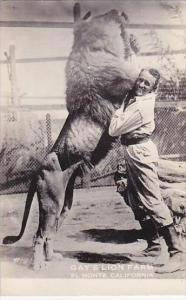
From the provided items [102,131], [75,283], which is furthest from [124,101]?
[75,283]

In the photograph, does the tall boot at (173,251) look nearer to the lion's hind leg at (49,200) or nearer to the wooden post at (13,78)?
the lion's hind leg at (49,200)

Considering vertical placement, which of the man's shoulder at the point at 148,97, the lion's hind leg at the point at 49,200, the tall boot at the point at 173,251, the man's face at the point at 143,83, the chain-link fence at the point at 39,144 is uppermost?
the man's face at the point at 143,83

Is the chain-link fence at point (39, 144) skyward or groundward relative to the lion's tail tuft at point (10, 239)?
skyward

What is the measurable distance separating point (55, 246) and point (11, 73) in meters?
0.30

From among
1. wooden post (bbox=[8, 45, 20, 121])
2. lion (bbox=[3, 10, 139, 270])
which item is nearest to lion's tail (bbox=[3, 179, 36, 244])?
lion (bbox=[3, 10, 139, 270])

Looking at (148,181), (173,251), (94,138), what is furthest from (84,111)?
(173,251)

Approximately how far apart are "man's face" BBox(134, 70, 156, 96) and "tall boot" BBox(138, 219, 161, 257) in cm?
22

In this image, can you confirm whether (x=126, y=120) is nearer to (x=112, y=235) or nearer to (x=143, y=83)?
(x=143, y=83)

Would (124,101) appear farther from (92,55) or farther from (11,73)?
(11,73)

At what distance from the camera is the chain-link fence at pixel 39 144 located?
1089 mm

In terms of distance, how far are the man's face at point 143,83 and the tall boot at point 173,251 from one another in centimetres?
23

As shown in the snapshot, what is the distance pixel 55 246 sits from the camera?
1.09 metres

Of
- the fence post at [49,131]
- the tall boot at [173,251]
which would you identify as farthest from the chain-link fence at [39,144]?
the tall boot at [173,251]

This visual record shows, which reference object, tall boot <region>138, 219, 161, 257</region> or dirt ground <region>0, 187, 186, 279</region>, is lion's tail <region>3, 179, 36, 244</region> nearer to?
dirt ground <region>0, 187, 186, 279</region>
